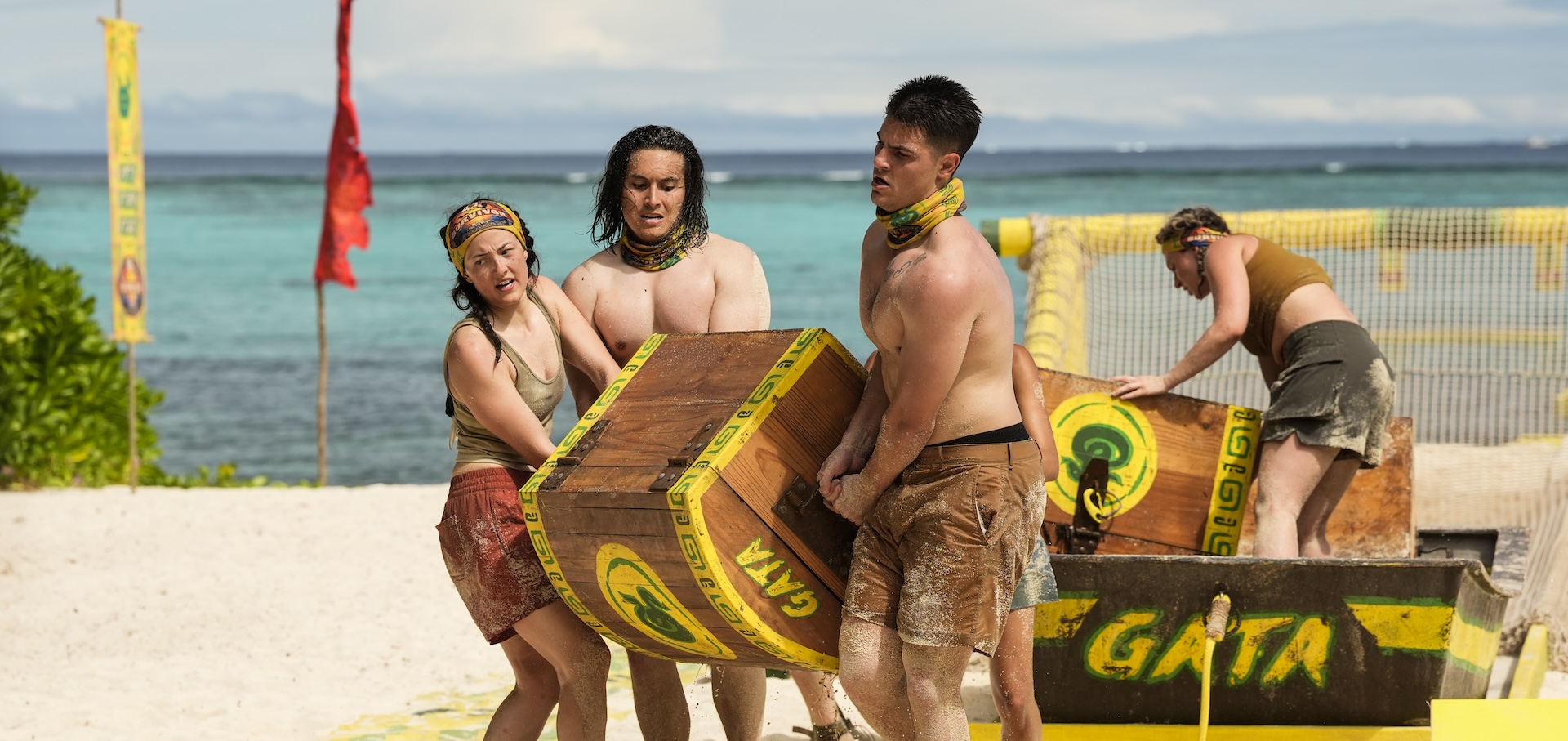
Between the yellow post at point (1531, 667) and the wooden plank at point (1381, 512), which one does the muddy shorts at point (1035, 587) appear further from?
the yellow post at point (1531, 667)

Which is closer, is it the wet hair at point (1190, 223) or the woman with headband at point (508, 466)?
the woman with headband at point (508, 466)

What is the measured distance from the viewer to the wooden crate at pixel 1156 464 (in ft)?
17.6

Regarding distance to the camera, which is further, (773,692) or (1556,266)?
(1556,266)

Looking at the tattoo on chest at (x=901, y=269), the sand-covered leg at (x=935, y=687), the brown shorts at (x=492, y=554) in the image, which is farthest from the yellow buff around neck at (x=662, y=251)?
→ the sand-covered leg at (x=935, y=687)

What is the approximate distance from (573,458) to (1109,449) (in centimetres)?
252

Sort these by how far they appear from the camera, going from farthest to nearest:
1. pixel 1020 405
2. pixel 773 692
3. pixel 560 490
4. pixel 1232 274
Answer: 1. pixel 773 692
2. pixel 1232 274
3. pixel 1020 405
4. pixel 560 490

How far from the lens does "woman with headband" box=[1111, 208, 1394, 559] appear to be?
514cm

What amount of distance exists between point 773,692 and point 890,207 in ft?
9.81

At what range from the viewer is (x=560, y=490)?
11.1ft

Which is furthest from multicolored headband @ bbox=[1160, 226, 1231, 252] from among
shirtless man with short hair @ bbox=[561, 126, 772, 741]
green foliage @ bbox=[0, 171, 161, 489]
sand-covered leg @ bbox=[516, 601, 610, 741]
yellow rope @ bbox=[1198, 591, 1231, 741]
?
green foliage @ bbox=[0, 171, 161, 489]

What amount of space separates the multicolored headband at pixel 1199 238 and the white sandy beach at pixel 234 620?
2199 millimetres

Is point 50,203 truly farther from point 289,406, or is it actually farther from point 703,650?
point 703,650

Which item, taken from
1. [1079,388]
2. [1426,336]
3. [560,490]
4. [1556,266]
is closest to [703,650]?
[560,490]

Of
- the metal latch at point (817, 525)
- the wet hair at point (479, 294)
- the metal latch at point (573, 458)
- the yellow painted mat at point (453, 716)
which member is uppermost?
→ the wet hair at point (479, 294)
